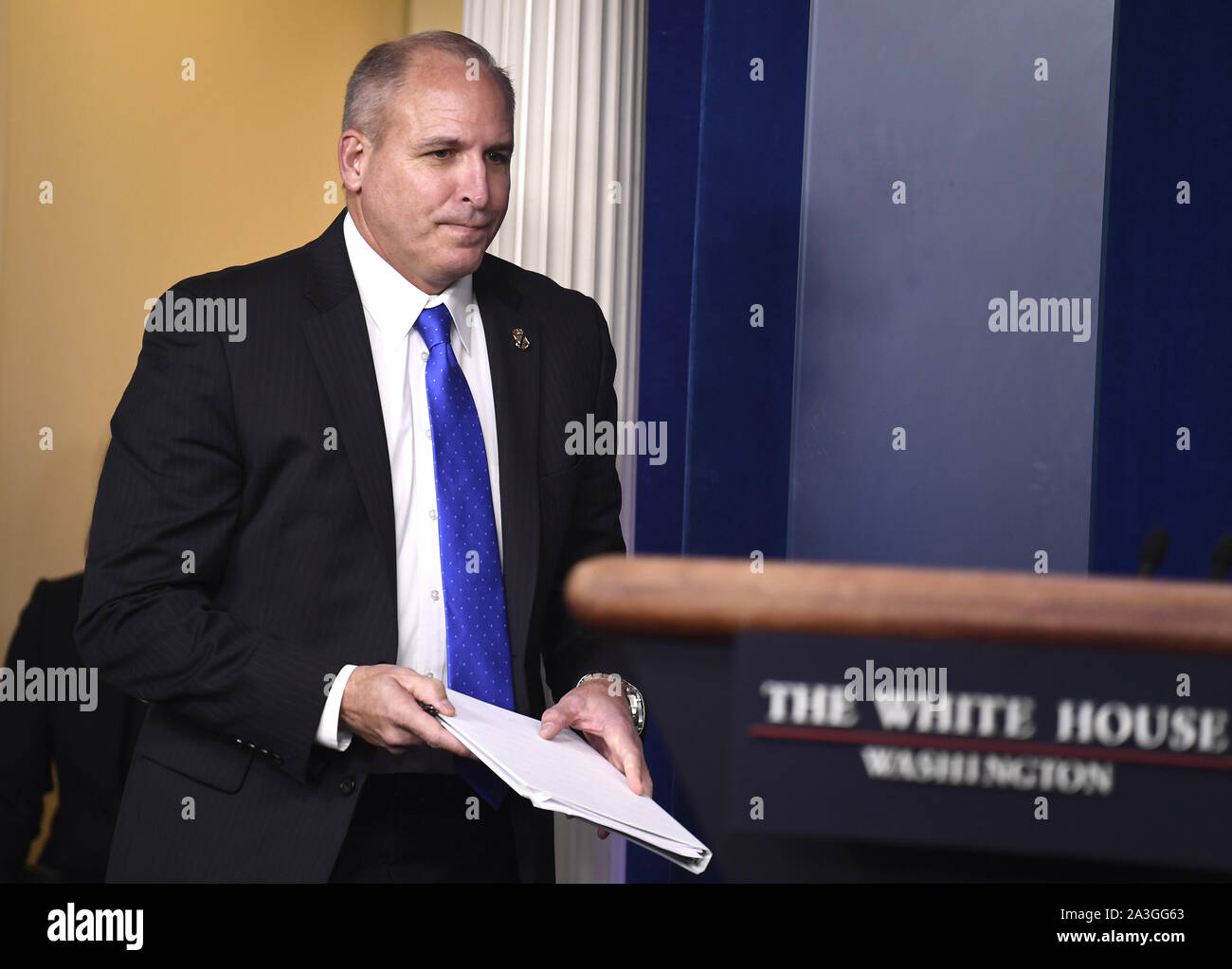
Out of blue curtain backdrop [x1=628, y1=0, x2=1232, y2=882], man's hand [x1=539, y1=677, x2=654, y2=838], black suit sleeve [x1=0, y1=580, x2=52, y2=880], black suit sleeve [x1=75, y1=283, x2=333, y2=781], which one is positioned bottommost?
black suit sleeve [x1=0, y1=580, x2=52, y2=880]

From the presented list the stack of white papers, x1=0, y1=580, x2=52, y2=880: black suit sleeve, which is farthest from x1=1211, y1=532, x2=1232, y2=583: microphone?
x1=0, y1=580, x2=52, y2=880: black suit sleeve

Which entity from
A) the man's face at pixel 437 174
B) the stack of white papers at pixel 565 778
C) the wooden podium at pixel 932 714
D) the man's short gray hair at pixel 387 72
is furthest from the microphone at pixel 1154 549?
the man's short gray hair at pixel 387 72

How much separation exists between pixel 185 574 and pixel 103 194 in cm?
188

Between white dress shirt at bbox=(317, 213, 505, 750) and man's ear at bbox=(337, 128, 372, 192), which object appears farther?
man's ear at bbox=(337, 128, 372, 192)

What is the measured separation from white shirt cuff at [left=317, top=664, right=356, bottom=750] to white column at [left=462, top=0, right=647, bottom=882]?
1.20m

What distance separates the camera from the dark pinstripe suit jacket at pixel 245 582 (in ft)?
5.44

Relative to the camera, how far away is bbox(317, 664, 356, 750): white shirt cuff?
5.32 feet

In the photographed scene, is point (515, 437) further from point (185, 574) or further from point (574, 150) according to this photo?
point (574, 150)

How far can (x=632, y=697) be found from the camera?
6.03 ft

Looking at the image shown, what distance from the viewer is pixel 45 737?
2.91m

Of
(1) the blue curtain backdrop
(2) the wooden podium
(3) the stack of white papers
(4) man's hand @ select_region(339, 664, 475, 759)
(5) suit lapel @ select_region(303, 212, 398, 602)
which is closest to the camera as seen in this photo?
(2) the wooden podium

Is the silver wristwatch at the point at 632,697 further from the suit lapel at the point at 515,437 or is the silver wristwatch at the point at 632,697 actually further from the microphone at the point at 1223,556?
the microphone at the point at 1223,556

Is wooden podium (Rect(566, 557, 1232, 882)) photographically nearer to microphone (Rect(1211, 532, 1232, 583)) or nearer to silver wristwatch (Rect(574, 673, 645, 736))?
microphone (Rect(1211, 532, 1232, 583))
